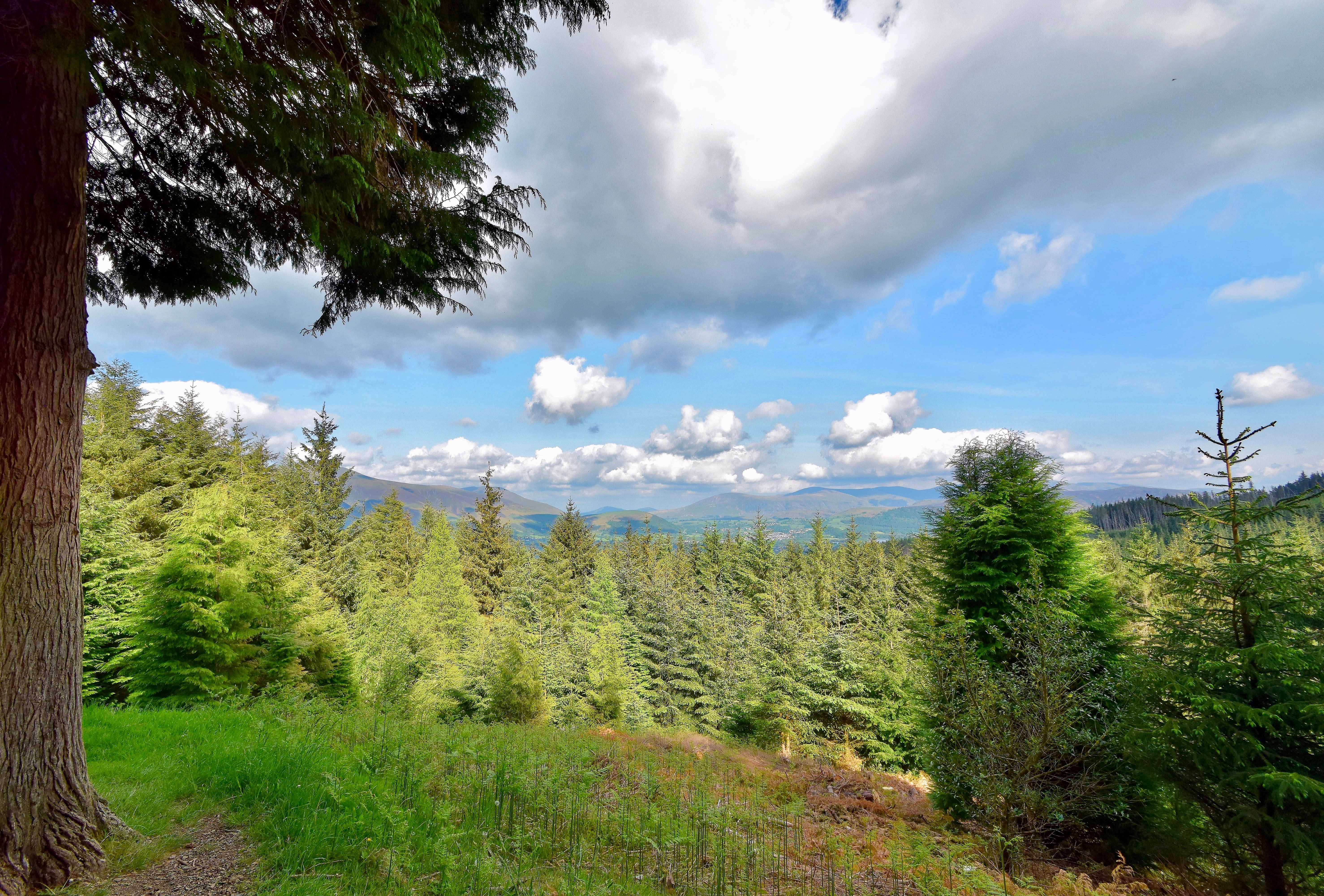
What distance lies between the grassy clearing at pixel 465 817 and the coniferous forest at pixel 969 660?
211cm

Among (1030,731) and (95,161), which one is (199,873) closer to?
(95,161)

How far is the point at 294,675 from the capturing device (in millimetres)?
11477

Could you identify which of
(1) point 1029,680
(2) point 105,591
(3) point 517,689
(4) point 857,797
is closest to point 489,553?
(3) point 517,689

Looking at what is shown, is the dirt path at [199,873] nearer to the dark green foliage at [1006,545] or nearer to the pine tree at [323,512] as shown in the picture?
the dark green foliage at [1006,545]

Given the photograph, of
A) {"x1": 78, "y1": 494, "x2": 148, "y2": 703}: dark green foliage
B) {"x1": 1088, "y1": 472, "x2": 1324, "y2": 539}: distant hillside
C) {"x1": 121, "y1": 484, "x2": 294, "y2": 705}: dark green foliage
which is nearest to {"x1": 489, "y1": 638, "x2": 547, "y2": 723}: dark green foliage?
{"x1": 121, "y1": 484, "x2": 294, "y2": 705}: dark green foliage

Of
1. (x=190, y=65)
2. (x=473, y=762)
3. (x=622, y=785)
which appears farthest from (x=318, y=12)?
(x=622, y=785)

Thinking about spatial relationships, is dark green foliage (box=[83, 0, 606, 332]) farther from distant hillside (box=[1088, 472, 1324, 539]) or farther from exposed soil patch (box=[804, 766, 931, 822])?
distant hillside (box=[1088, 472, 1324, 539])

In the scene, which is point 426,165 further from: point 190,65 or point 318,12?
point 190,65

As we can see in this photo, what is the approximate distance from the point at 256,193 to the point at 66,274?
1.62 m

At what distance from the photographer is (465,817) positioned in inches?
176

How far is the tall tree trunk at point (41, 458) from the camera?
2.97 m

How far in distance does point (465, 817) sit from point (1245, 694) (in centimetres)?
934

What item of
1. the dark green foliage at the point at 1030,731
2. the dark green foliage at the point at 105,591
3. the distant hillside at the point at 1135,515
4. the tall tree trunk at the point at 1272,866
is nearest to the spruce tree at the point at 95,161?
the dark green foliage at the point at 1030,731

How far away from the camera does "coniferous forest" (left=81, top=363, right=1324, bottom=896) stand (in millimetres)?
6137
